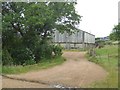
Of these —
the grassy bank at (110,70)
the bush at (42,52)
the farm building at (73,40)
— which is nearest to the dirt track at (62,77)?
the grassy bank at (110,70)

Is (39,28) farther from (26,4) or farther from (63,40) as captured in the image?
(63,40)

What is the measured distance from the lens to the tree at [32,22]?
22688mm

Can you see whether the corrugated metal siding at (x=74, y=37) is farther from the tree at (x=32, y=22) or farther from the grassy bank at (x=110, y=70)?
the grassy bank at (x=110, y=70)

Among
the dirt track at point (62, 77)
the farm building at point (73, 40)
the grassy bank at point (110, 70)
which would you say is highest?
the farm building at point (73, 40)

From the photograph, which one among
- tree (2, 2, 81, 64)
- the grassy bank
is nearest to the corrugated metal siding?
tree (2, 2, 81, 64)

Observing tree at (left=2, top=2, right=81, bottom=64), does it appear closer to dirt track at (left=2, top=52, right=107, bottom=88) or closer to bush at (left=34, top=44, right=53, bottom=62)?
bush at (left=34, top=44, right=53, bottom=62)

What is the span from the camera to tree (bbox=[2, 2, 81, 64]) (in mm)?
22688

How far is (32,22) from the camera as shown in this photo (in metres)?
22.5

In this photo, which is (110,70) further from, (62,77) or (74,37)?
(74,37)

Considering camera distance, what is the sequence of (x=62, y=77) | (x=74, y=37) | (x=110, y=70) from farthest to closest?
1. (x=74, y=37)
2. (x=110, y=70)
3. (x=62, y=77)

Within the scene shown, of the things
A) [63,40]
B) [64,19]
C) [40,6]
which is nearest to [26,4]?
[40,6]

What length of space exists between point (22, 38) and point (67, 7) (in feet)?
16.6

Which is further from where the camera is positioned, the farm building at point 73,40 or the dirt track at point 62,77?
the farm building at point 73,40

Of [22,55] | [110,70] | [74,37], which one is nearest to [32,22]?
[22,55]
